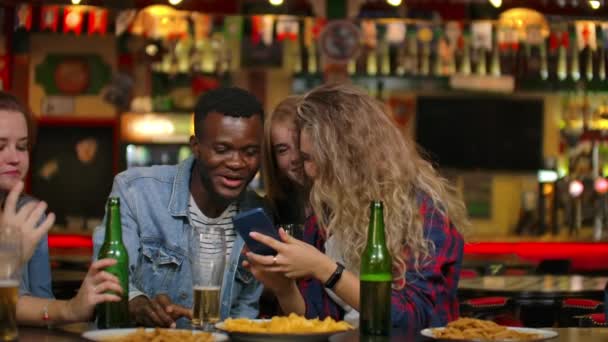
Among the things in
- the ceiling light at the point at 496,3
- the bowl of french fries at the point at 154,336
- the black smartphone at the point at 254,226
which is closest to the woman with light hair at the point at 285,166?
the black smartphone at the point at 254,226

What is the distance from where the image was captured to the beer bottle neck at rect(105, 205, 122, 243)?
2480 millimetres

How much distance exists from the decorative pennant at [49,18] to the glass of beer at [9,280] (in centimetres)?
771

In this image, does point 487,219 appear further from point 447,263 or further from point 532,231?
point 447,263

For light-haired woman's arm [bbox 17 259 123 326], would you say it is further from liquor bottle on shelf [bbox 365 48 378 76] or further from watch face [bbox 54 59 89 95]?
watch face [bbox 54 59 89 95]

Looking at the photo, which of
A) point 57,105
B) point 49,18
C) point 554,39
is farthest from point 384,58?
point 57,105

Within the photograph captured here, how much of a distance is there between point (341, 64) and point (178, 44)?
1666mm

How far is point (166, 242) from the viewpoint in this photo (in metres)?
3.14

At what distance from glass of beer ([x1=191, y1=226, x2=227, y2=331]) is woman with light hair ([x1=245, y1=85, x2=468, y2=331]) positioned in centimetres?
34

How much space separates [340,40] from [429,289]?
22.3 ft

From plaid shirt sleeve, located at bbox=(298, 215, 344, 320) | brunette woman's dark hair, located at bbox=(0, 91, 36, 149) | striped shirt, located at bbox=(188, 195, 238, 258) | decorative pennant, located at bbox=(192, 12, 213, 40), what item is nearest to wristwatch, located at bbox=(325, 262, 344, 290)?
plaid shirt sleeve, located at bbox=(298, 215, 344, 320)

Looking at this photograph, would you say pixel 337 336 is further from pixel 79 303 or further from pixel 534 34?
pixel 534 34

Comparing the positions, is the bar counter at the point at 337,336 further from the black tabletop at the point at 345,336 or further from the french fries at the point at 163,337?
the french fries at the point at 163,337

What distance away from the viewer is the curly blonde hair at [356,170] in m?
3.01

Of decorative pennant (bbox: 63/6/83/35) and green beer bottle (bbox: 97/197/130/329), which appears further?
decorative pennant (bbox: 63/6/83/35)
